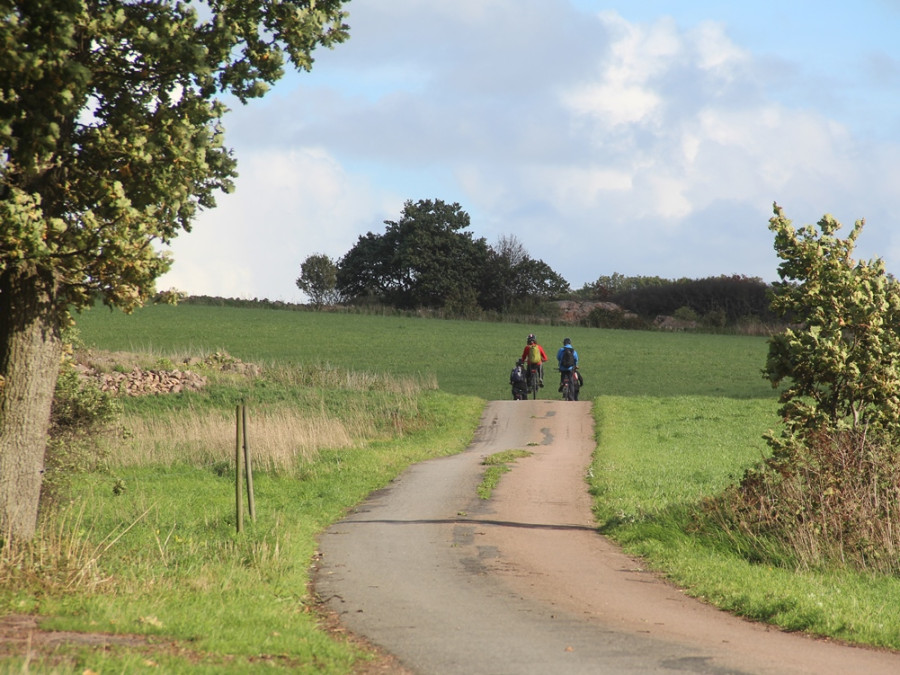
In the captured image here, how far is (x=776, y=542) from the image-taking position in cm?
1247

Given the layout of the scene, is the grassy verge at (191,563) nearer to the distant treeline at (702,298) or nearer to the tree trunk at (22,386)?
the tree trunk at (22,386)

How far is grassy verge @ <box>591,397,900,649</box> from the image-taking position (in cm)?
947

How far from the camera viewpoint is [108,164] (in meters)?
10.3

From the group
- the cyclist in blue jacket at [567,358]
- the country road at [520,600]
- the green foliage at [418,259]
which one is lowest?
the country road at [520,600]

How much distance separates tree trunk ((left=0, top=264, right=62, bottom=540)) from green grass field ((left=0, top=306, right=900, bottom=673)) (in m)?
0.53

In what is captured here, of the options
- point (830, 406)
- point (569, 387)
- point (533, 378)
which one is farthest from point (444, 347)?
point (830, 406)

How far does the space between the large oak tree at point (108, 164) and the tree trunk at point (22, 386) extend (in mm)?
13

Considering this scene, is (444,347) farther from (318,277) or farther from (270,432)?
(318,277)

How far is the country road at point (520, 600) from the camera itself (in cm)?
812

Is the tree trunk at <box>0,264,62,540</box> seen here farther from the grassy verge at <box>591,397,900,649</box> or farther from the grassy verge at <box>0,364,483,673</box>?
the grassy verge at <box>591,397,900,649</box>

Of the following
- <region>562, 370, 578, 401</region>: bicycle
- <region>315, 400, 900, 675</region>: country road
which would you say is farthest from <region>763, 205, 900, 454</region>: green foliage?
<region>562, 370, 578, 401</region>: bicycle

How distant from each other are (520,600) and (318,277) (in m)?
112

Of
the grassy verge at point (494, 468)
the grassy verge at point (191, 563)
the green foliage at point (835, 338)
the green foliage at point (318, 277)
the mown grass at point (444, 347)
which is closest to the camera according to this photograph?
the grassy verge at point (191, 563)

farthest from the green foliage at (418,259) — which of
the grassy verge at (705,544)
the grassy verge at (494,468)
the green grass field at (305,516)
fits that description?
the grassy verge at (494,468)
